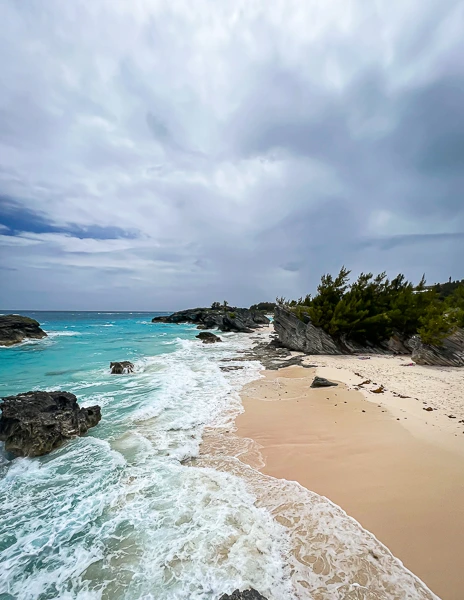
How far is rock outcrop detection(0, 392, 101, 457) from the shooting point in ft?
21.8

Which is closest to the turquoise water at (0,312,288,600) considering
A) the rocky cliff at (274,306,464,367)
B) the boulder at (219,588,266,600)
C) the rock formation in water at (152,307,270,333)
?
the boulder at (219,588,266,600)

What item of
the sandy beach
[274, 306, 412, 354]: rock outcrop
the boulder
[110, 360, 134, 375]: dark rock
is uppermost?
[274, 306, 412, 354]: rock outcrop

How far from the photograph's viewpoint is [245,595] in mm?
2955

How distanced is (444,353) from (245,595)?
18.1 metres

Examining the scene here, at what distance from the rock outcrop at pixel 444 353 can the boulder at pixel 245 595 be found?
1727cm

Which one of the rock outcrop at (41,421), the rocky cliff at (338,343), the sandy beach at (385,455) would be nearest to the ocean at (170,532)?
the rock outcrop at (41,421)

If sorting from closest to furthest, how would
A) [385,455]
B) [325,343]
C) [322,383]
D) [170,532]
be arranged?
[170,532] < [385,455] < [322,383] < [325,343]

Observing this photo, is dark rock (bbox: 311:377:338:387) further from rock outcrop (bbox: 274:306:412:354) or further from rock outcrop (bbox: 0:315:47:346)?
rock outcrop (bbox: 0:315:47:346)

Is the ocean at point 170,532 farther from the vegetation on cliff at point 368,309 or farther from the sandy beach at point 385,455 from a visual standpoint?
the vegetation on cliff at point 368,309

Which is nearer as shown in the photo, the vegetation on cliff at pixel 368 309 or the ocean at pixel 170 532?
the ocean at pixel 170 532

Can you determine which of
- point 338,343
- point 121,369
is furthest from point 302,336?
point 121,369

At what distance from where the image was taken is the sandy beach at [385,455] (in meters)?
3.68

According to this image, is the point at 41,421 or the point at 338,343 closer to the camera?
the point at 41,421

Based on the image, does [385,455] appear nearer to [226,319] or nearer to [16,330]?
[16,330]
